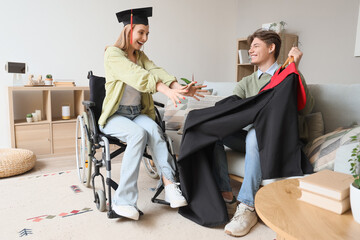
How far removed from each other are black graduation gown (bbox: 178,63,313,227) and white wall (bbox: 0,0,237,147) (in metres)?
2.26

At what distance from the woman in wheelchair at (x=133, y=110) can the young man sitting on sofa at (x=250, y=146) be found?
29cm

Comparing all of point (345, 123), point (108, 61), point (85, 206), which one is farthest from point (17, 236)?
point (345, 123)

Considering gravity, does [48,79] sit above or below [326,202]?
above

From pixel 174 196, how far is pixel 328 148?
833mm

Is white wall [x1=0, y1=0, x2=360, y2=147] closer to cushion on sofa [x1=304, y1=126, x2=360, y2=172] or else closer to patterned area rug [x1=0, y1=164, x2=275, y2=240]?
patterned area rug [x1=0, y1=164, x2=275, y2=240]

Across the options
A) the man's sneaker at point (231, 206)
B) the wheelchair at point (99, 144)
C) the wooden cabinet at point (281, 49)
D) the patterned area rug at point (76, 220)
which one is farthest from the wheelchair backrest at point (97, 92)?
the wooden cabinet at point (281, 49)

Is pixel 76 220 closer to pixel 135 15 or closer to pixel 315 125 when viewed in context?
pixel 135 15

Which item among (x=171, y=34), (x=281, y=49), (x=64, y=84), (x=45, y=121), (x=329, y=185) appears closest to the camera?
(x=329, y=185)

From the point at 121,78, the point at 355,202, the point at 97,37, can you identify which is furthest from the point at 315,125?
the point at 97,37

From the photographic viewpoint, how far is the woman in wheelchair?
1644 millimetres

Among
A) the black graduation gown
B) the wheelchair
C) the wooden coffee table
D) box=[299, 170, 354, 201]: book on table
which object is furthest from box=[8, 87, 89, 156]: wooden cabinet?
box=[299, 170, 354, 201]: book on table

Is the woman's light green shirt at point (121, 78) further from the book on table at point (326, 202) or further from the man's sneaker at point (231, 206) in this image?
the book on table at point (326, 202)

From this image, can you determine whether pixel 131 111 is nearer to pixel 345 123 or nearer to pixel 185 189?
pixel 185 189

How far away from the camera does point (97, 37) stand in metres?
3.60
